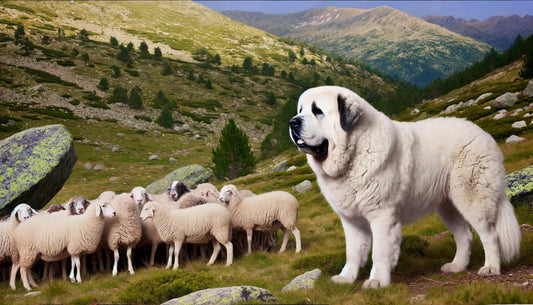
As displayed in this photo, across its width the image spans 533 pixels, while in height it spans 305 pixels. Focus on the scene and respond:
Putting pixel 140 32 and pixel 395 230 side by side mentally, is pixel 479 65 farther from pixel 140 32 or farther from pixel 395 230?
pixel 140 32

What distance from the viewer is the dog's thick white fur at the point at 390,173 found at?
19.1ft

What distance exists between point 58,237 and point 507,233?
33.7 feet

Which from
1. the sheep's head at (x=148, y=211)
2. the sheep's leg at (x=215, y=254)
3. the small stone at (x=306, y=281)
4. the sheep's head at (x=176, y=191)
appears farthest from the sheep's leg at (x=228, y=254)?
the small stone at (x=306, y=281)

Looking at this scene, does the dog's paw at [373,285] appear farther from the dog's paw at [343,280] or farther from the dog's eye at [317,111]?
the dog's eye at [317,111]

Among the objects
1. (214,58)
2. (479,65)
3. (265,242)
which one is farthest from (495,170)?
(214,58)

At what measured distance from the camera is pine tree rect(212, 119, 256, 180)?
4266 centimetres

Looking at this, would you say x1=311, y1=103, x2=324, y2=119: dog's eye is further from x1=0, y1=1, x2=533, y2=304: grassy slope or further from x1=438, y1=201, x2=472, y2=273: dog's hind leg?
x1=438, y1=201, x2=472, y2=273: dog's hind leg

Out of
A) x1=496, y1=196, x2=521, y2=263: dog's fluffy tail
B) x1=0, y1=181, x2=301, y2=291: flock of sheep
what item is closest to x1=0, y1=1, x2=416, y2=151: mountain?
x1=0, y1=181, x2=301, y2=291: flock of sheep

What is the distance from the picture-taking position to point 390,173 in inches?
234

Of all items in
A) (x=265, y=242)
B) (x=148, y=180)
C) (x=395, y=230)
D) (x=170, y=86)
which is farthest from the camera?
(x=170, y=86)

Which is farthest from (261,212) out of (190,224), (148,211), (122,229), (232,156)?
(232,156)

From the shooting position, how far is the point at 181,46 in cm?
17375

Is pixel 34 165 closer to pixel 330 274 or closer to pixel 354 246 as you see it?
pixel 330 274

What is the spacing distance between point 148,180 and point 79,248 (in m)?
34.2
